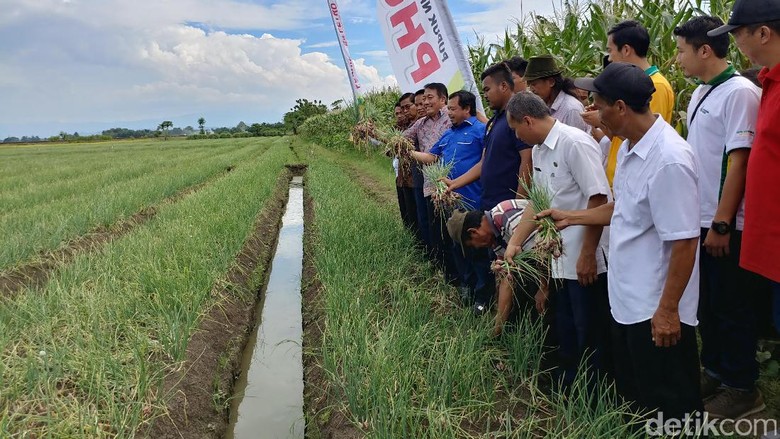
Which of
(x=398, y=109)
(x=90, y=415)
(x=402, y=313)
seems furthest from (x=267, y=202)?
(x=90, y=415)

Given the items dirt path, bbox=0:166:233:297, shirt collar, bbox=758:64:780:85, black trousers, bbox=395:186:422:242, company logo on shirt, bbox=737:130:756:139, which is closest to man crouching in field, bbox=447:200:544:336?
company logo on shirt, bbox=737:130:756:139

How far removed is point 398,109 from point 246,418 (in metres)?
3.04

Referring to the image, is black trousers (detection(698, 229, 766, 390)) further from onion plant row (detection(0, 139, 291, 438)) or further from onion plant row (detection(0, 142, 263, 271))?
onion plant row (detection(0, 142, 263, 271))

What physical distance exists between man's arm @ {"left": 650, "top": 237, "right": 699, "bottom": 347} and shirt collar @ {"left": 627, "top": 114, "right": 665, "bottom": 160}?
0.31m

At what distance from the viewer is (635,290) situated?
174cm

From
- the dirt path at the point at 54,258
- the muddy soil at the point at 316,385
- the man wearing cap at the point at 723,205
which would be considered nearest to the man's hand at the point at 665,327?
the man wearing cap at the point at 723,205

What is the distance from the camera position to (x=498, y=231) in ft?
8.10

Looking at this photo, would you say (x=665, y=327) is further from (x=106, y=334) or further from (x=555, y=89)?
(x=106, y=334)

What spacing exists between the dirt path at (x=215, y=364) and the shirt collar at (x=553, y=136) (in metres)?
2.03

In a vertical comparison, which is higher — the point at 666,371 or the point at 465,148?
the point at 465,148

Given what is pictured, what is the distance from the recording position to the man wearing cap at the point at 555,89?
2543 millimetres

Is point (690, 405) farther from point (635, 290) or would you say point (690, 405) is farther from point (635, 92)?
point (635, 92)

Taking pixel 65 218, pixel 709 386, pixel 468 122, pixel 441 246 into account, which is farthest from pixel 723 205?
pixel 65 218

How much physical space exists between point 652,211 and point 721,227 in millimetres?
526
